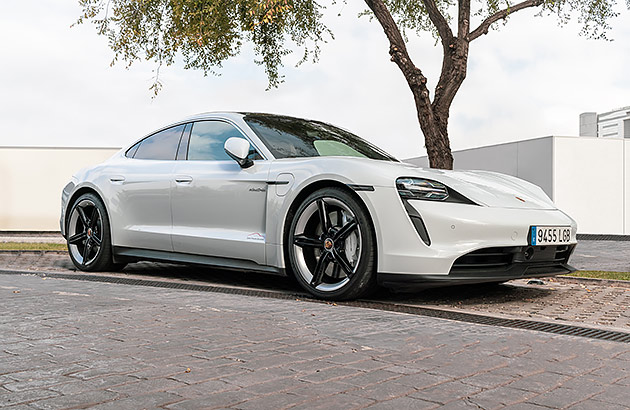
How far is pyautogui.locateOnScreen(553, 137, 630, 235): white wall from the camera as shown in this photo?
21.4 m

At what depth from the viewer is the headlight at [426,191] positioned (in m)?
5.32

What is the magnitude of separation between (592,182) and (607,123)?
23.1m

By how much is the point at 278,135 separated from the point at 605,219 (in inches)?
717

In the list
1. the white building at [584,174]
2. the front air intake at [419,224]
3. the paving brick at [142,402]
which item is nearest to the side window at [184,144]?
the front air intake at [419,224]

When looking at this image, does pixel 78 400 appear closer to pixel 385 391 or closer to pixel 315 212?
pixel 385 391

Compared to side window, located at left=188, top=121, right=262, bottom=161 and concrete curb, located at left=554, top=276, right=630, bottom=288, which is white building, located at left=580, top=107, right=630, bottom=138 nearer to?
concrete curb, located at left=554, top=276, right=630, bottom=288

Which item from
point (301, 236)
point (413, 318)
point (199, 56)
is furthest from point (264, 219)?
point (199, 56)

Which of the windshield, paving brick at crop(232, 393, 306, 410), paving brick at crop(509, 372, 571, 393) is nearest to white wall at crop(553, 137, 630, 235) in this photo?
the windshield

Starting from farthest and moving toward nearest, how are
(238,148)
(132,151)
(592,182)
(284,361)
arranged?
(592,182) < (132,151) < (238,148) < (284,361)

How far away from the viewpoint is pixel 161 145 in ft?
24.1

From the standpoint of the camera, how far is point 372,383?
3.10 metres

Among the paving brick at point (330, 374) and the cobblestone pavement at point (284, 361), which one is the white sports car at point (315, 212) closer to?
the cobblestone pavement at point (284, 361)

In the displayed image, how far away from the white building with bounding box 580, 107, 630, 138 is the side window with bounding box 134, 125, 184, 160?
114 ft

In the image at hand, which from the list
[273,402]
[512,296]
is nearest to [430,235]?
[512,296]
